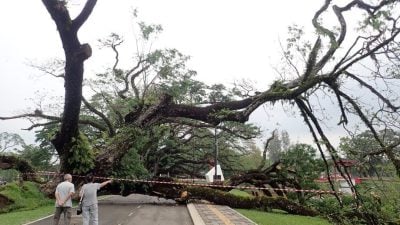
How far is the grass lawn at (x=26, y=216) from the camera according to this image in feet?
54.4

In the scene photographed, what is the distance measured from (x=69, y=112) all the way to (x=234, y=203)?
12.0 m

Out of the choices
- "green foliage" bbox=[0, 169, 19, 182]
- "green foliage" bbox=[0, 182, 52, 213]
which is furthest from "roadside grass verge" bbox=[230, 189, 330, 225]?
"green foliage" bbox=[0, 169, 19, 182]

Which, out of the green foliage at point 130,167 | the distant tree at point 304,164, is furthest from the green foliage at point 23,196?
the distant tree at point 304,164

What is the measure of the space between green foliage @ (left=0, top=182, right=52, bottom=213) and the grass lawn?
0.48m

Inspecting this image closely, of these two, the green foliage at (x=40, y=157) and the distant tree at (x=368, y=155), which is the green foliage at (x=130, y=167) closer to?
the distant tree at (x=368, y=155)

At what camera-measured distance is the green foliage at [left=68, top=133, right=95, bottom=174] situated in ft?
67.9

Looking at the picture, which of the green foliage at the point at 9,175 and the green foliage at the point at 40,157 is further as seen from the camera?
the green foliage at the point at 9,175

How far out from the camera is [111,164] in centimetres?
2348

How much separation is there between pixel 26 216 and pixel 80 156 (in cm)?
363

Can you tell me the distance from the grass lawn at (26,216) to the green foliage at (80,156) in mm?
2229

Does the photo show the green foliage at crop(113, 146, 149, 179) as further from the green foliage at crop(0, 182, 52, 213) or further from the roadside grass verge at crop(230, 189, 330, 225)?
the roadside grass verge at crop(230, 189, 330, 225)

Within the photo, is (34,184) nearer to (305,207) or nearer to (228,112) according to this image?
(228,112)

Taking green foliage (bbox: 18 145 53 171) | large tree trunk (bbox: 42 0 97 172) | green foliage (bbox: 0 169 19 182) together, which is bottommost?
large tree trunk (bbox: 42 0 97 172)

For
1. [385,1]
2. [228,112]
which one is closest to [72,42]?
[228,112]
